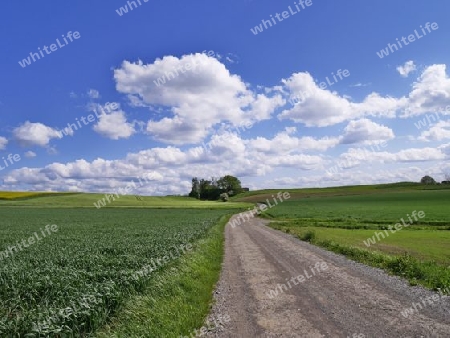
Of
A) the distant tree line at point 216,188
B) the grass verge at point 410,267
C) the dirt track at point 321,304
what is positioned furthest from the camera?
the distant tree line at point 216,188

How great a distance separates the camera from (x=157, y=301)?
35.8 feet

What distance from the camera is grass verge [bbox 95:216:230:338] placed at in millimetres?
9062

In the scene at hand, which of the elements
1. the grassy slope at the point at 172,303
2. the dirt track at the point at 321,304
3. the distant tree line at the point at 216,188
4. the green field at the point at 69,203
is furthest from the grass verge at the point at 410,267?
the distant tree line at the point at 216,188

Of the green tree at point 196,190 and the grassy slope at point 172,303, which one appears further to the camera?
the green tree at point 196,190

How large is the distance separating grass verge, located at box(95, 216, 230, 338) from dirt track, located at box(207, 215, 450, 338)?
662mm

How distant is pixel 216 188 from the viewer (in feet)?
611

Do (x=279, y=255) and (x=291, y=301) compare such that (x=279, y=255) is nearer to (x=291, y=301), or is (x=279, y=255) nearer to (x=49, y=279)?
(x=291, y=301)

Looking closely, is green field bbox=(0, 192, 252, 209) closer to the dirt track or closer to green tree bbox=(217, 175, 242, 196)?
green tree bbox=(217, 175, 242, 196)

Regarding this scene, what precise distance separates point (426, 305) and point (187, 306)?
762 cm

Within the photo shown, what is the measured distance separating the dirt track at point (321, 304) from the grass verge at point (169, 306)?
2.17 feet

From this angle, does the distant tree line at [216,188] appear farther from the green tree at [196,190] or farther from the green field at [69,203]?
the green field at [69,203]

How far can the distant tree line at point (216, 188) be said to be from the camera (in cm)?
18338

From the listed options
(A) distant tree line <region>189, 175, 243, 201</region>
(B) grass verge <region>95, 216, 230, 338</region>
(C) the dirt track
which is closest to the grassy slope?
(B) grass verge <region>95, 216, 230, 338</region>

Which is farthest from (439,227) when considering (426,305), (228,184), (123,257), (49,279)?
(228,184)
